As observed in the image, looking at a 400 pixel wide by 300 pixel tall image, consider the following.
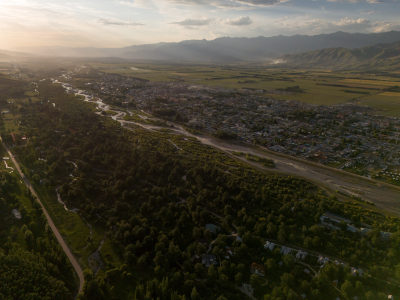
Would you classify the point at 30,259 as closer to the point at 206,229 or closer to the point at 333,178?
the point at 206,229

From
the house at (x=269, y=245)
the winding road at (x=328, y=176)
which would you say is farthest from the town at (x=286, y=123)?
the house at (x=269, y=245)

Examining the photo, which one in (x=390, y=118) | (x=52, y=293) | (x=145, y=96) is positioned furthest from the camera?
(x=145, y=96)

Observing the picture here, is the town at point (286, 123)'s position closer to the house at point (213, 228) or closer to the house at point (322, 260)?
the house at point (322, 260)

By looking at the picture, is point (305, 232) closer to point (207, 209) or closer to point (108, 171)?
point (207, 209)

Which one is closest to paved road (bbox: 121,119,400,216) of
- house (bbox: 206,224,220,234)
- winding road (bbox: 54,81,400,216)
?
winding road (bbox: 54,81,400,216)

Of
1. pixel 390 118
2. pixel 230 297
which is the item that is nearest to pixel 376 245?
pixel 230 297

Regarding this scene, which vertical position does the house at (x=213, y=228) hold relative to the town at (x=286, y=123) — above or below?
below
